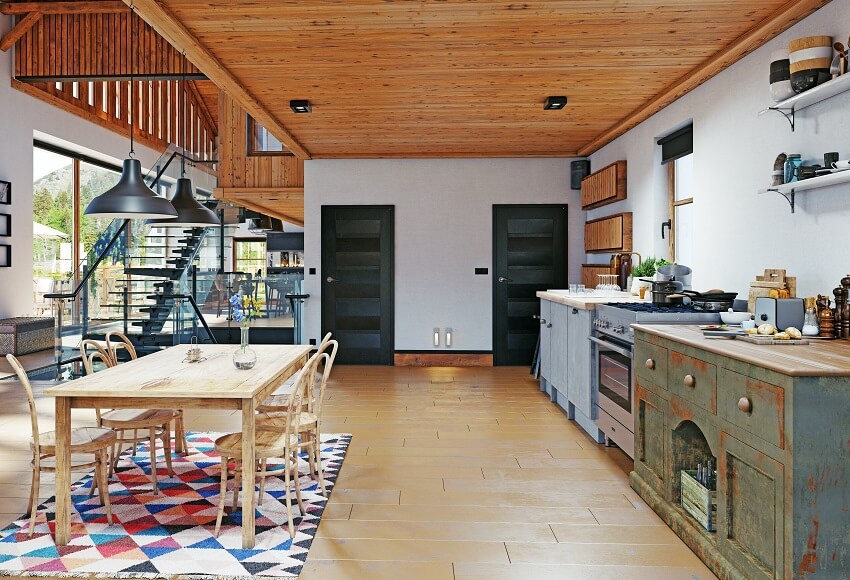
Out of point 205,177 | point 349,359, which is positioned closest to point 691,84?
point 349,359

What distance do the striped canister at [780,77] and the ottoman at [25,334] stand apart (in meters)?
9.01

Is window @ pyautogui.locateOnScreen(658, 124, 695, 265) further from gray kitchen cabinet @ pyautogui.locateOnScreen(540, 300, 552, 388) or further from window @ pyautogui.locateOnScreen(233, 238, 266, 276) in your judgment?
window @ pyautogui.locateOnScreen(233, 238, 266, 276)

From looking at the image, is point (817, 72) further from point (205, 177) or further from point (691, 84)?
point (205, 177)

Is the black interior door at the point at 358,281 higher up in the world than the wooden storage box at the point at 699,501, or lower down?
higher up

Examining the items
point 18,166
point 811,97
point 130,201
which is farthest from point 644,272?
point 18,166

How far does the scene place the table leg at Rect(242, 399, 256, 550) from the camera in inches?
119

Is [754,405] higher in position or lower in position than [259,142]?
lower

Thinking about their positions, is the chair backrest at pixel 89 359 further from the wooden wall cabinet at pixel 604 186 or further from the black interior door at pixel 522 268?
the black interior door at pixel 522 268

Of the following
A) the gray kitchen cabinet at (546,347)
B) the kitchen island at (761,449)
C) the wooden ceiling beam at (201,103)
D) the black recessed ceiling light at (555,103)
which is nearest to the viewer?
the kitchen island at (761,449)

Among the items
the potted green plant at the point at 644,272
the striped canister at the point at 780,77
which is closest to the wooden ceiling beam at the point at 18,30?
the potted green plant at the point at 644,272

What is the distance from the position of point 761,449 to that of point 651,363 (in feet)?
3.59

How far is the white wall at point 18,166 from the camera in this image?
10.0m

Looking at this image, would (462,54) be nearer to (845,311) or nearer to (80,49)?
(845,311)

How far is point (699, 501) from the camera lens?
2941mm
